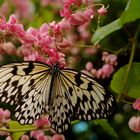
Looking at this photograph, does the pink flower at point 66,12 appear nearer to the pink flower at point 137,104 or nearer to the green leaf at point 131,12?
the green leaf at point 131,12

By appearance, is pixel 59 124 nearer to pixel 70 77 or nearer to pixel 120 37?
pixel 70 77

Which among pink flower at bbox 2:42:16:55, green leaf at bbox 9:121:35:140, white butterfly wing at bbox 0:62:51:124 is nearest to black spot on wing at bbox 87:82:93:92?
white butterfly wing at bbox 0:62:51:124

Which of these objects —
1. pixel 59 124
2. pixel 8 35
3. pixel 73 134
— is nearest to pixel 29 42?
pixel 8 35

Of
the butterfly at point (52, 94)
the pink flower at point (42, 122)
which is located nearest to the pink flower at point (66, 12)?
the butterfly at point (52, 94)

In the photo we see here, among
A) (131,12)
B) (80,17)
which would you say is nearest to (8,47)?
(80,17)

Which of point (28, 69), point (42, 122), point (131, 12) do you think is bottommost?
point (42, 122)

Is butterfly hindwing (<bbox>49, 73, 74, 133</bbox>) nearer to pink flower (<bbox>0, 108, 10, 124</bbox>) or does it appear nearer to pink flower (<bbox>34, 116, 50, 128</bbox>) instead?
pink flower (<bbox>34, 116, 50, 128</bbox>)

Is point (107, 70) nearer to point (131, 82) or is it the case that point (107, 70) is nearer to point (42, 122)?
point (131, 82)
